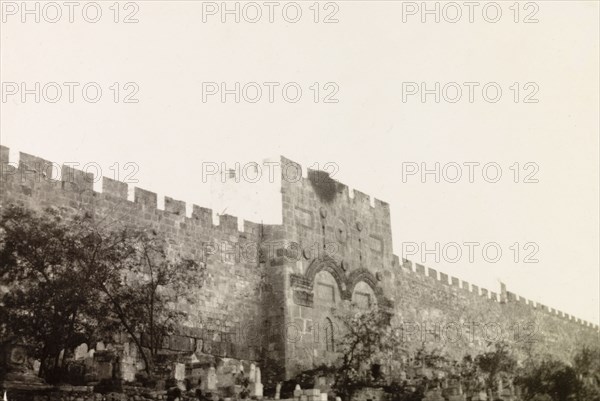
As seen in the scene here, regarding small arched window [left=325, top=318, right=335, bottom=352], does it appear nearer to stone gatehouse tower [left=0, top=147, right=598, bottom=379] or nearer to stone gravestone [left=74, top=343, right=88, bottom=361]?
stone gatehouse tower [left=0, top=147, right=598, bottom=379]

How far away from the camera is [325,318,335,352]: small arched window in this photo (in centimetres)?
1961

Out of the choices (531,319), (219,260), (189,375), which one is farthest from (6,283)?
(531,319)

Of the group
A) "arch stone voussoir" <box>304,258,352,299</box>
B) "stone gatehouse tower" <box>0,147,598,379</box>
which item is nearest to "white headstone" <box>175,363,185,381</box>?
"stone gatehouse tower" <box>0,147,598,379</box>

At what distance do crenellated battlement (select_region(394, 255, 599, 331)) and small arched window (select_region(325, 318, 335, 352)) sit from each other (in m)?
5.44

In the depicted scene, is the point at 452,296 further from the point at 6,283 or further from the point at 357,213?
the point at 6,283

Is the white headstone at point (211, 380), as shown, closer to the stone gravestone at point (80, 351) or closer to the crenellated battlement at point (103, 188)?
the stone gravestone at point (80, 351)

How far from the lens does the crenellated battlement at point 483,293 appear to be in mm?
25828

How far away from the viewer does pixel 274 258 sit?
757 inches

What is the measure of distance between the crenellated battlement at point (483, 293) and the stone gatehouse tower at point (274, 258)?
42.6 inches

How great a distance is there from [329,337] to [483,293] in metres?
11.7

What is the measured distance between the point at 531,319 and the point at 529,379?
1230cm

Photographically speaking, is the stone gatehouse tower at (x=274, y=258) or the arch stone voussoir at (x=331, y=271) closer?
the stone gatehouse tower at (x=274, y=258)

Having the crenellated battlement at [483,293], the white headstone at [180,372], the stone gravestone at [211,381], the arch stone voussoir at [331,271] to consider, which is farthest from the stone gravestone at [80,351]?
the crenellated battlement at [483,293]

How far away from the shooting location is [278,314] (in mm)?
18750
